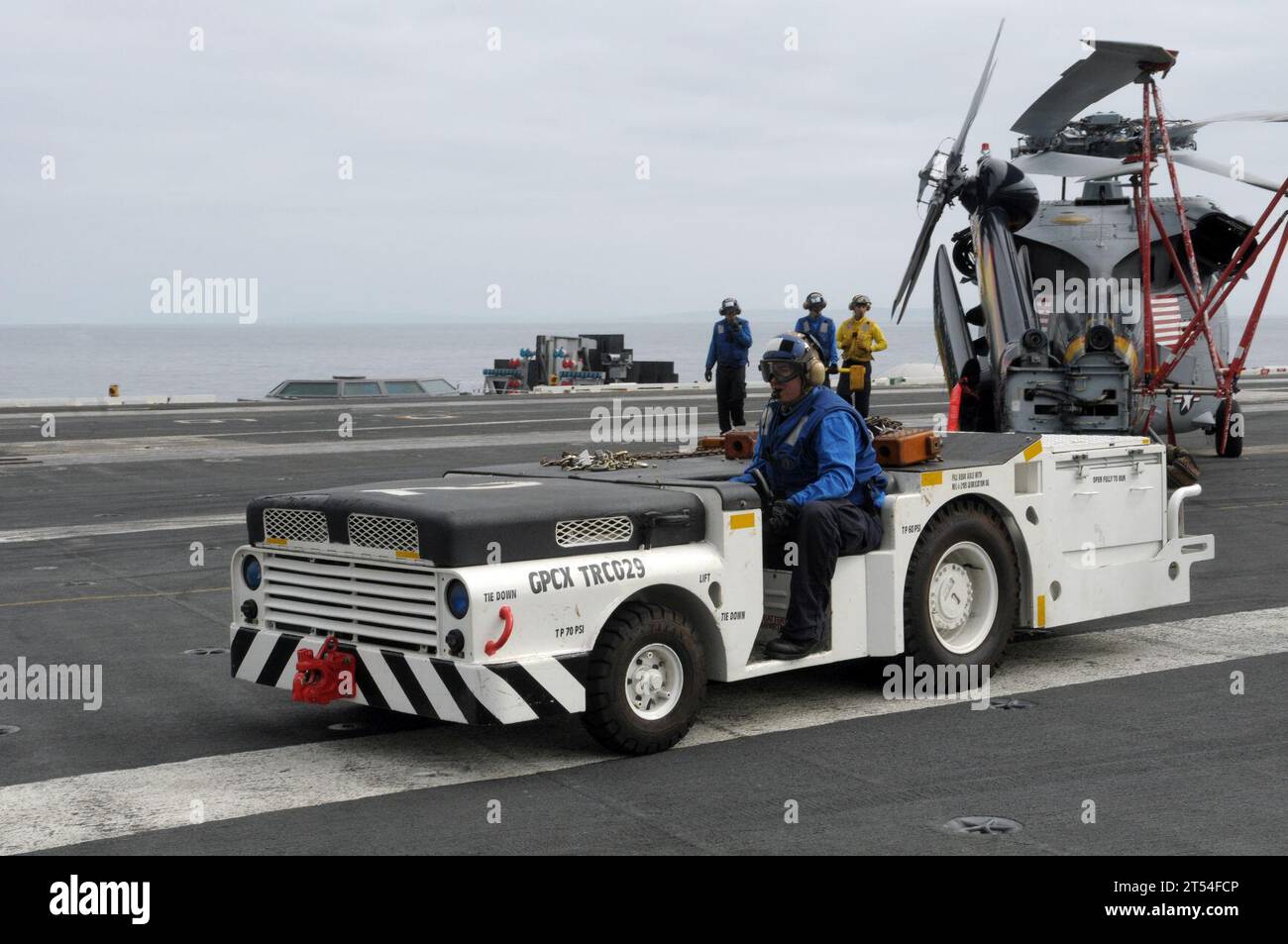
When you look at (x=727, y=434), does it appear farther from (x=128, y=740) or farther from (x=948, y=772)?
(x=128, y=740)

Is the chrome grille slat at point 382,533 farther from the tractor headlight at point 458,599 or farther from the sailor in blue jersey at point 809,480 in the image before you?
the sailor in blue jersey at point 809,480

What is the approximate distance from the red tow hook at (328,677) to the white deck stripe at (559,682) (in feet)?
3.20

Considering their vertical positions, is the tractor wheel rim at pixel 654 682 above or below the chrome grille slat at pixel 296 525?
below

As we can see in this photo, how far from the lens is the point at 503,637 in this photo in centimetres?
667

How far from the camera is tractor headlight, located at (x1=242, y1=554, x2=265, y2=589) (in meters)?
7.80

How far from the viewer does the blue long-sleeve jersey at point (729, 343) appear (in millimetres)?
19828

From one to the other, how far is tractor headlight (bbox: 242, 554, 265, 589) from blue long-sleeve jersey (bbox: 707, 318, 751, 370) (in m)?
12.3

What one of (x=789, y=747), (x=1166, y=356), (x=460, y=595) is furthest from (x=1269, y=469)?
(x=460, y=595)

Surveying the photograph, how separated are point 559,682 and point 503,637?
0.35 meters

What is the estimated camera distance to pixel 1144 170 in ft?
60.8

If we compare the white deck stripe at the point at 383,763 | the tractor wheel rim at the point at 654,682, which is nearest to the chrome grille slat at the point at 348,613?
the white deck stripe at the point at 383,763

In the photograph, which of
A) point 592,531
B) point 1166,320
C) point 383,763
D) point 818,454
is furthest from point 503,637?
point 1166,320

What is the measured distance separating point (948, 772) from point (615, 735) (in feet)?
5.00
